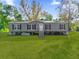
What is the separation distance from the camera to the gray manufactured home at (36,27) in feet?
134

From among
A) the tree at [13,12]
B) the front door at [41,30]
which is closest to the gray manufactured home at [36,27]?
the front door at [41,30]

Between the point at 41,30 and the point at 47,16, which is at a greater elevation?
the point at 47,16

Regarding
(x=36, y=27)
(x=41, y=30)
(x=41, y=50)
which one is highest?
(x=36, y=27)

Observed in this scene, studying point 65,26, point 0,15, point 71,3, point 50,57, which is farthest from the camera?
point 0,15

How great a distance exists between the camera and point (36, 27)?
41.4m

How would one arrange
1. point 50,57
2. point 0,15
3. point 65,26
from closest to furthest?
1. point 50,57
2. point 65,26
3. point 0,15

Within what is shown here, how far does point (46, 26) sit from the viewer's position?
136 ft

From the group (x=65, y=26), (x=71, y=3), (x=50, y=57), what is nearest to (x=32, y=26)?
(x=65, y=26)

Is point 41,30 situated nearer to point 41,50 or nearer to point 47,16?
point 41,50

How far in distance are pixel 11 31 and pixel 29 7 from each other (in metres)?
21.5

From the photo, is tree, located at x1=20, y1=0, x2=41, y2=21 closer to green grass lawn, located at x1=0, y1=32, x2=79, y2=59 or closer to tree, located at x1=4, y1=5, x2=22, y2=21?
tree, located at x1=4, y1=5, x2=22, y2=21

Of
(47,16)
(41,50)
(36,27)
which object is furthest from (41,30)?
(47,16)

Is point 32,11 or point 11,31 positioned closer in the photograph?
point 11,31

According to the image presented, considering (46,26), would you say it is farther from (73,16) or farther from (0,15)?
(0,15)
